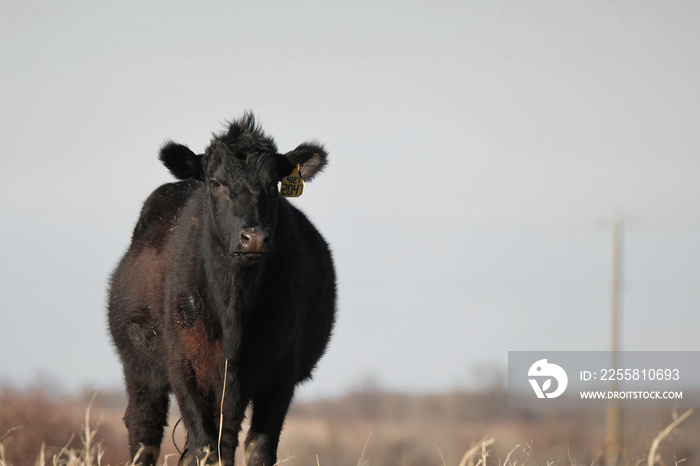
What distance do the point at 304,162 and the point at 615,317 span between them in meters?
17.3

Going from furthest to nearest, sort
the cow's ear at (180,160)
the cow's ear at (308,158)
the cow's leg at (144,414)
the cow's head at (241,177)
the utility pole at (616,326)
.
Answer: the utility pole at (616,326), the cow's leg at (144,414), the cow's ear at (308,158), the cow's ear at (180,160), the cow's head at (241,177)

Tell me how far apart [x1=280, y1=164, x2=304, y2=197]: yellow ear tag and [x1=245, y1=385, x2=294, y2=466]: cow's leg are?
183 cm

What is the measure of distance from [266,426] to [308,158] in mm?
2379

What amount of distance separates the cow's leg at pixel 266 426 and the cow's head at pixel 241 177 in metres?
1.27

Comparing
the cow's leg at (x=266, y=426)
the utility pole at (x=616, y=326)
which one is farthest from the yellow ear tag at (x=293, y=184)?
the utility pole at (x=616, y=326)

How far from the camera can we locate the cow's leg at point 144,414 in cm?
856

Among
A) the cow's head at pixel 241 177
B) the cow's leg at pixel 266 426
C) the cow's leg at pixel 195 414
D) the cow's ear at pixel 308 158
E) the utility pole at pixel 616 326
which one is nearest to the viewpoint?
the cow's head at pixel 241 177

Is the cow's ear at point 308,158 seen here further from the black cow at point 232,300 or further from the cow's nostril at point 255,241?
the cow's nostril at point 255,241

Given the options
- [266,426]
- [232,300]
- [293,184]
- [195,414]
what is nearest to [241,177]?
[232,300]

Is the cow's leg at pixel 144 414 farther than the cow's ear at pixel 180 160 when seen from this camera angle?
Yes

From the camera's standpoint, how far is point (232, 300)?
23.3 ft

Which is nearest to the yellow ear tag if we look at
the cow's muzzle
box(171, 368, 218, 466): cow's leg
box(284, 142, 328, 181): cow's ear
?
box(284, 142, 328, 181): cow's ear

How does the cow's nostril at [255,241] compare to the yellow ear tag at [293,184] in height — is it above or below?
below

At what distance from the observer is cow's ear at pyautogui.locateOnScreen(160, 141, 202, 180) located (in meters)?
7.70
